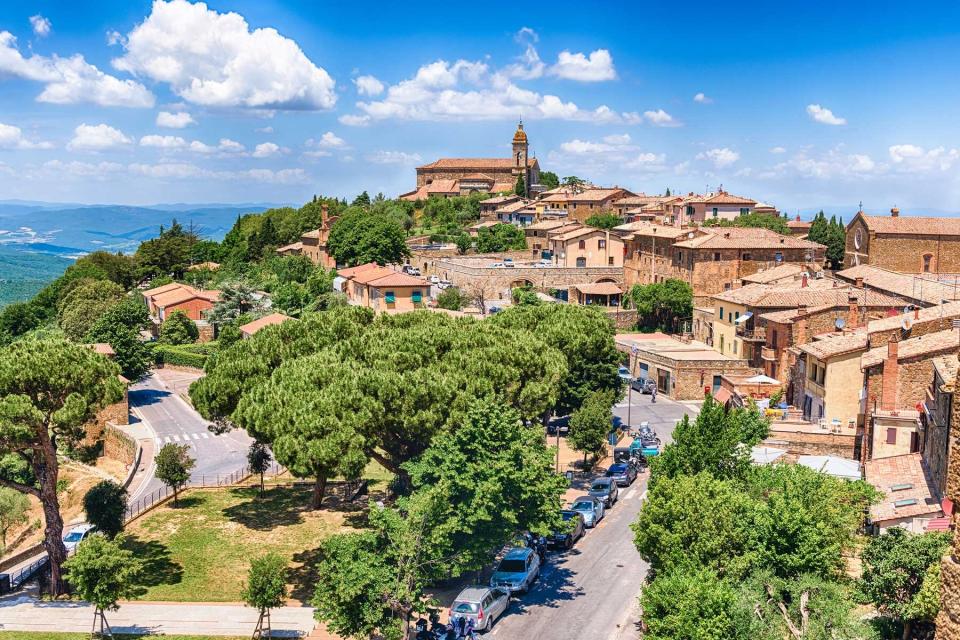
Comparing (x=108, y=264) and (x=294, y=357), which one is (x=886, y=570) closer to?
(x=294, y=357)

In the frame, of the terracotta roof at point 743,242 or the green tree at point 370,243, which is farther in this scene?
the green tree at point 370,243

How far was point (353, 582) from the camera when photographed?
23.0m

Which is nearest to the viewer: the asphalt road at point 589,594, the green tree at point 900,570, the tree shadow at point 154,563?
the green tree at point 900,570

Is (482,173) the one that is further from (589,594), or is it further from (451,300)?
(589,594)

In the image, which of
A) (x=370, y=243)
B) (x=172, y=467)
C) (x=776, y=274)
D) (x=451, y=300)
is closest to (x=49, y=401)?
(x=172, y=467)

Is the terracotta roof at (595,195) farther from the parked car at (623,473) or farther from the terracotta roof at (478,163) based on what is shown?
the parked car at (623,473)

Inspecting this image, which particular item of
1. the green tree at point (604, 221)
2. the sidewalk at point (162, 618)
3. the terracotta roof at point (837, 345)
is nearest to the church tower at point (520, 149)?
the green tree at point (604, 221)

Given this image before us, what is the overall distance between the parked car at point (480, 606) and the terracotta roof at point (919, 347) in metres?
19.7

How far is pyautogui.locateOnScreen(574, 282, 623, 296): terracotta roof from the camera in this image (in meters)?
84.6

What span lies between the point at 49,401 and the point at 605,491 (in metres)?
23.0

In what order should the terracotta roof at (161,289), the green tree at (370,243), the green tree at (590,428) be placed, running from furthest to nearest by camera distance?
the green tree at (370,243), the terracotta roof at (161,289), the green tree at (590,428)

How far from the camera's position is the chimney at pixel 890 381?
34.6 m

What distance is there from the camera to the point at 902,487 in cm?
2923

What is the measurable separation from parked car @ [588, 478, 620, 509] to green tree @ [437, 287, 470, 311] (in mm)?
43395
